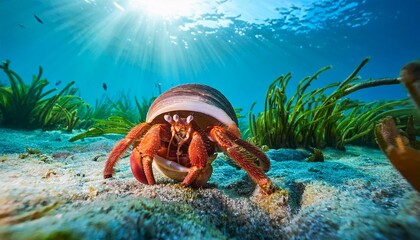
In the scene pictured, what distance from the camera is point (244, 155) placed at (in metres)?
1.92

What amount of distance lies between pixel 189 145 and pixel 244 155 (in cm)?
52

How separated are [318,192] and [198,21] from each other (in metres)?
34.3

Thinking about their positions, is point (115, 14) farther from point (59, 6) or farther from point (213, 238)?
point (213, 238)

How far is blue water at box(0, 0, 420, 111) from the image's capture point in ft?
86.7

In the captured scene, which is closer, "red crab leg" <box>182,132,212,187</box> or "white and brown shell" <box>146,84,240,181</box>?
"red crab leg" <box>182,132,212,187</box>

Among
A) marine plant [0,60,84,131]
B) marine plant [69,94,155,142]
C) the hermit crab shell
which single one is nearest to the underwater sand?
the hermit crab shell

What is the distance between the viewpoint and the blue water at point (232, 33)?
26430 millimetres

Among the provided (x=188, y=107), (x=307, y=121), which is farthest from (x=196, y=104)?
(x=307, y=121)

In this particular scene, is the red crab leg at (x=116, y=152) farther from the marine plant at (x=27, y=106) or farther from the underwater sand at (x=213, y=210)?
the marine plant at (x=27, y=106)

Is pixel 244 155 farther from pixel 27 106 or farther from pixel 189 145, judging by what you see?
pixel 27 106

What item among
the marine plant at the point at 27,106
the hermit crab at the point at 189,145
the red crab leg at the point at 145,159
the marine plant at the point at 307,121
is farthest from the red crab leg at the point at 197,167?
the marine plant at the point at 27,106

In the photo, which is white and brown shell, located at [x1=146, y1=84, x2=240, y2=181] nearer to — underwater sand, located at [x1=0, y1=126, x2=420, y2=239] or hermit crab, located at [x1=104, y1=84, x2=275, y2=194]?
hermit crab, located at [x1=104, y1=84, x2=275, y2=194]

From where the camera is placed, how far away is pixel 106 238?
838 millimetres

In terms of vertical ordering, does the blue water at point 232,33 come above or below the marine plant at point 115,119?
above
